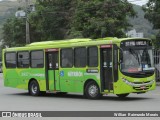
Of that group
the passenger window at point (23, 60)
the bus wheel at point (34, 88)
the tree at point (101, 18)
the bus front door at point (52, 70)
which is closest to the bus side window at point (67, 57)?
the bus front door at point (52, 70)

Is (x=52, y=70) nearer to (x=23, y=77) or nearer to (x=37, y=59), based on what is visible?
(x=37, y=59)

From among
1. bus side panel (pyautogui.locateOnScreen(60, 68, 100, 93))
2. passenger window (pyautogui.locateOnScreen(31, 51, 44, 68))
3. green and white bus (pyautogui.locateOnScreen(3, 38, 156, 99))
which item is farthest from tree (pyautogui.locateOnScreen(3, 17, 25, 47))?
bus side panel (pyautogui.locateOnScreen(60, 68, 100, 93))

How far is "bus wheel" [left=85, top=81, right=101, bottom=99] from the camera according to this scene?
65.3 ft

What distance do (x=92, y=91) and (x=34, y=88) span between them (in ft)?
16.1

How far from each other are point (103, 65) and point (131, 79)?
157 centimetres

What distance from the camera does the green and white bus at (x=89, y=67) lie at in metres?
19.0

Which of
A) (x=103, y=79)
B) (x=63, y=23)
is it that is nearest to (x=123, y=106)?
(x=103, y=79)

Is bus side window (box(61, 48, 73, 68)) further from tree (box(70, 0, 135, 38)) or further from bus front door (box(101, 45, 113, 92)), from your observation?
tree (box(70, 0, 135, 38))

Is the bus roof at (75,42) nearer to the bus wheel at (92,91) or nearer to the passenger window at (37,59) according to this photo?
the passenger window at (37,59)

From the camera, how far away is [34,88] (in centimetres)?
2405

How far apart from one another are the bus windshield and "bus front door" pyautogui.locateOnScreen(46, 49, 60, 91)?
4.51 m

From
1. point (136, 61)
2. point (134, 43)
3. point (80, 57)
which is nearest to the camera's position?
point (136, 61)

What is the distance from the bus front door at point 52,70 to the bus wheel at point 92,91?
91.2 inches

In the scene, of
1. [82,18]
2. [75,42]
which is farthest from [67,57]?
[82,18]
